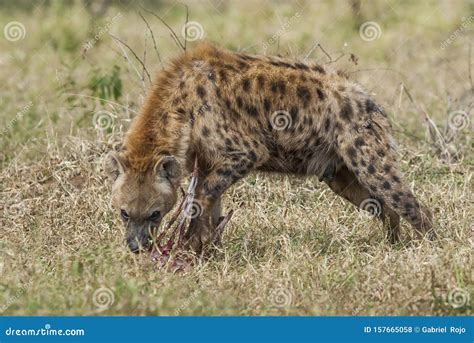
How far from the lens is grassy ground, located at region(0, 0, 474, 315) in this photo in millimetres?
6297

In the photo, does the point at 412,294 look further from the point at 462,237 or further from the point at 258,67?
the point at 258,67

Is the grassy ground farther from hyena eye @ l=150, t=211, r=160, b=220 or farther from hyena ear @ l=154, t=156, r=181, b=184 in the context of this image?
hyena ear @ l=154, t=156, r=181, b=184

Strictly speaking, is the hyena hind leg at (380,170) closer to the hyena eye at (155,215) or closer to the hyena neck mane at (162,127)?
the hyena neck mane at (162,127)

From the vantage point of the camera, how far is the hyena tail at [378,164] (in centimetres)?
Answer: 743

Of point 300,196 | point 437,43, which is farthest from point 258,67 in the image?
point 437,43

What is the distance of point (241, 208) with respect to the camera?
8.41m

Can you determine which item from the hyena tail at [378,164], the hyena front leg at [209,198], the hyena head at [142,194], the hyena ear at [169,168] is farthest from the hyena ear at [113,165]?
the hyena tail at [378,164]

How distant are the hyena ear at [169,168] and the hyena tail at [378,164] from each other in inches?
47.8


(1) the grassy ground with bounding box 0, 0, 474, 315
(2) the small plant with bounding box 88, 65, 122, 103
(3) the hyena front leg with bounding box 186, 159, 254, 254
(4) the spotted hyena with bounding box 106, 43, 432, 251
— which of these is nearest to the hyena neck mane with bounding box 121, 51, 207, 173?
(4) the spotted hyena with bounding box 106, 43, 432, 251

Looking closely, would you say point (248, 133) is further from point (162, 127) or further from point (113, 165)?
point (113, 165)

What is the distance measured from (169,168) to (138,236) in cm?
51

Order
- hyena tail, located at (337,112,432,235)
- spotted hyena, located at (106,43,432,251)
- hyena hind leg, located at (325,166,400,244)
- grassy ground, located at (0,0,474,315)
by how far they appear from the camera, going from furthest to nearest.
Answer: hyena hind leg, located at (325,166,400,244) → hyena tail, located at (337,112,432,235) → spotted hyena, located at (106,43,432,251) → grassy ground, located at (0,0,474,315)

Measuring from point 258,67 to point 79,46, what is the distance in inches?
225

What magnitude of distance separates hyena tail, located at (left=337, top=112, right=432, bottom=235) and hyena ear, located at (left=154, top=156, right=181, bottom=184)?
1213mm
